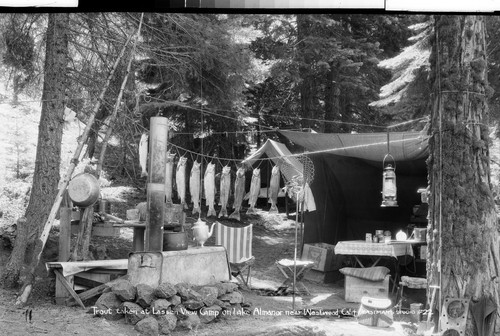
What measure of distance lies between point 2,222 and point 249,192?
2399mm

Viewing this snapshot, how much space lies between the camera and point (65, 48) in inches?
214

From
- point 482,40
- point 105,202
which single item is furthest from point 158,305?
point 482,40

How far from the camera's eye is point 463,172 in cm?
411

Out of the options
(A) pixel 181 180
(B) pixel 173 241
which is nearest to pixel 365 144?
(A) pixel 181 180

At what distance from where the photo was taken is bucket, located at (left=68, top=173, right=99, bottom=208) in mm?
4973

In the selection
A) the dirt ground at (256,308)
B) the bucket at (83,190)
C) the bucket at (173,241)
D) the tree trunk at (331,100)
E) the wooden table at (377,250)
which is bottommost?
the dirt ground at (256,308)

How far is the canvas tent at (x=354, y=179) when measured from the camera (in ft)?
20.5

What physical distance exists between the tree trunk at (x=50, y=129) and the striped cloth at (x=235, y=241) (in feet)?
5.15

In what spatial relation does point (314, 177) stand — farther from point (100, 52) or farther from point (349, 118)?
point (100, 52)

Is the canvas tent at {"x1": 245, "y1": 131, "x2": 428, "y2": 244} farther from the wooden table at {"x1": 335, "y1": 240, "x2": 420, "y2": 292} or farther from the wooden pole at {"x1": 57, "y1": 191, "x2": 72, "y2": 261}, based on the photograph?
the wooden pole at {"x1": 57, "y1": 191, "x2": 72, "y2": 261}

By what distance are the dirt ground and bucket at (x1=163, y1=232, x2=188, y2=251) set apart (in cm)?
66
